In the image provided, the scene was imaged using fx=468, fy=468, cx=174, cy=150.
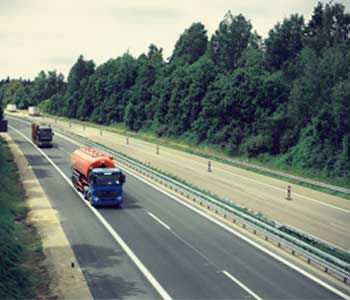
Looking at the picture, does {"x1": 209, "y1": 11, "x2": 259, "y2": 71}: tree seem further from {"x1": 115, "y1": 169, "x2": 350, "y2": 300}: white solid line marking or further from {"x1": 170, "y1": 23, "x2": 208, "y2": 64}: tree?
{"x1": 115, "y1": 169, "x2": 350, "y2": 300}: white solid line marking

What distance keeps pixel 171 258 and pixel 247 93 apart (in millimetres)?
45833

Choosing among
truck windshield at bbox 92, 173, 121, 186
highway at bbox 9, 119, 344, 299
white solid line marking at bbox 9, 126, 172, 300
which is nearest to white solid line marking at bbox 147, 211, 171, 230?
highway at bbox 9, 119, 344, 299

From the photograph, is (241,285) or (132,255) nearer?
(241,285)

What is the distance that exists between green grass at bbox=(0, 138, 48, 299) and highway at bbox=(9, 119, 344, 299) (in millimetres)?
1902

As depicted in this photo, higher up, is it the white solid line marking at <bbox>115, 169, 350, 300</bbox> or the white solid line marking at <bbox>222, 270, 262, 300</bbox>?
the white solid line marking at <bbox>115, 169, 350, 300</bbox>

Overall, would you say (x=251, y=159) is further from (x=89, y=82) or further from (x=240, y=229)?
(x=89, y=82)

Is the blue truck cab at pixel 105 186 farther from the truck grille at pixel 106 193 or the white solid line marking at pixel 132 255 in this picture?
→ the white solid line marking at pixel 132 255

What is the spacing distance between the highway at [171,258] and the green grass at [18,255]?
1.90 metres

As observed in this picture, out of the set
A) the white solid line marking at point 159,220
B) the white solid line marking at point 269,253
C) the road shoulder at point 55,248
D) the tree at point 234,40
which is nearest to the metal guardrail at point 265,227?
the white solid line marking at point 269,253

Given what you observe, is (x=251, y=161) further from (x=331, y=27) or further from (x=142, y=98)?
(x=142, y=98)

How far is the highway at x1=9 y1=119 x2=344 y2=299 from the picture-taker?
1817cm

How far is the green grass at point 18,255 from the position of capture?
17930 millimetres

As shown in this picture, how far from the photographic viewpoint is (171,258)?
859 inches

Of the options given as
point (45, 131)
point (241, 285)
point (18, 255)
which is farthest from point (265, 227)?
point (45, 131)
